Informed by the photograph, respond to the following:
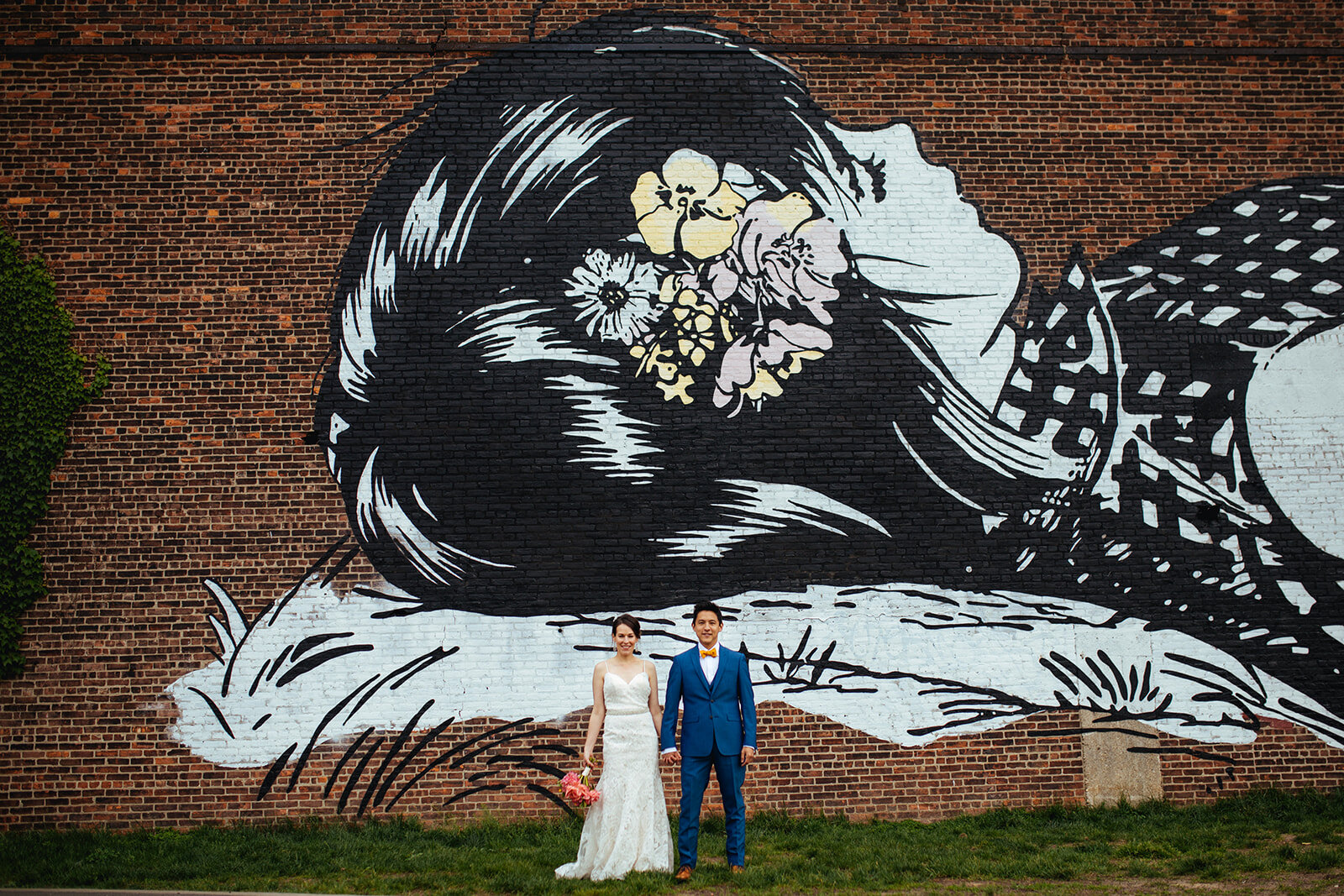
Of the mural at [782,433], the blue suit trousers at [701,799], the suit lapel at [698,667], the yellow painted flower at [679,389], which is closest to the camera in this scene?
the blue suit trousers at [701,799]

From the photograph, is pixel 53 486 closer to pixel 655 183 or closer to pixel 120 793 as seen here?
pixel 120 793

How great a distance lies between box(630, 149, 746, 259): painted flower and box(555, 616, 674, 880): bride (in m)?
3.61

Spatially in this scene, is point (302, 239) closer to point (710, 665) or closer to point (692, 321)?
point (692, 321)

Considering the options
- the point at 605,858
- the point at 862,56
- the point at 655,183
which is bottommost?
the point at 605,858

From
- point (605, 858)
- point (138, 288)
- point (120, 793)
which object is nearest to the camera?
point (605, 858)

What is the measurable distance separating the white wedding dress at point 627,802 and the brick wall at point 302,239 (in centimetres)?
182

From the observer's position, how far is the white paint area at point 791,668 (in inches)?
291

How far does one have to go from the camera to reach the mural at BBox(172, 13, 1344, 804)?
24.7 ft

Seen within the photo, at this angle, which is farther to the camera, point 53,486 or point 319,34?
point 319,34

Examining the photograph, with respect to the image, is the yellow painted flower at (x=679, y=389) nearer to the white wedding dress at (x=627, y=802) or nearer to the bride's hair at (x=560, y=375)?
the bride's hair at (x=560, y=375)

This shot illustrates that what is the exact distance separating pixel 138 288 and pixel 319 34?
2.53 meters

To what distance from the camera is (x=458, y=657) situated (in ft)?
24.5

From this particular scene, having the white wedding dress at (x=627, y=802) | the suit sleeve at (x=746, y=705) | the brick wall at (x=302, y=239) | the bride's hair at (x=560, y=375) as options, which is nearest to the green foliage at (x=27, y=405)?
the brick wall at (x=302, y=239)

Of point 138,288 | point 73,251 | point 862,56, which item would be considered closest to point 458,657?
point 138,288
